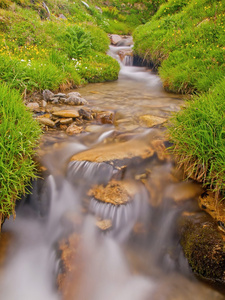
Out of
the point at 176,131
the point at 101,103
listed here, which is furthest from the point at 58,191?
the point at 101,103

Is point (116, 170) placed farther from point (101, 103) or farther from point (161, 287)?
point (101, 103)

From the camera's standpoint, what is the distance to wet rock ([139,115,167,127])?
3990mm

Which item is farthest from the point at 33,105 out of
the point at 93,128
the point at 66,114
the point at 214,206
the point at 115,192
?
the point at 214,206

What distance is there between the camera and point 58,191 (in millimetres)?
2709

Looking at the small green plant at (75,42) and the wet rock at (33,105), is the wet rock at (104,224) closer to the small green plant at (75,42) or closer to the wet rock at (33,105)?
the wet rock at (33,105)

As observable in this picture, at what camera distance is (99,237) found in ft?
7.70

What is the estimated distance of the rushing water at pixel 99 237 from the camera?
2016 millimetres

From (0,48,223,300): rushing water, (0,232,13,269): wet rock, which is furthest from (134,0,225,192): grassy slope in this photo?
(0,232,13,269): wet rock

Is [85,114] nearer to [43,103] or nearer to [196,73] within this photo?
[43,103]

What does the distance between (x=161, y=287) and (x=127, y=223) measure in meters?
0.68

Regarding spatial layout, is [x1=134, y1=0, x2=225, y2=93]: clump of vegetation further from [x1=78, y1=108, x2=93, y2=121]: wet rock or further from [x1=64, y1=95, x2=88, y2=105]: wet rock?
[x1=64, y1=95, x2=88, y2=105]: wet rock

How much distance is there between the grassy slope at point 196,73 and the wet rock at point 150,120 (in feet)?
2.33

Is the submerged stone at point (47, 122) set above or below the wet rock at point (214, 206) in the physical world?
above

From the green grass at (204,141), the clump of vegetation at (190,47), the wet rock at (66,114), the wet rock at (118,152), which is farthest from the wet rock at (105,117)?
the clump of vegetation at (190,47)
